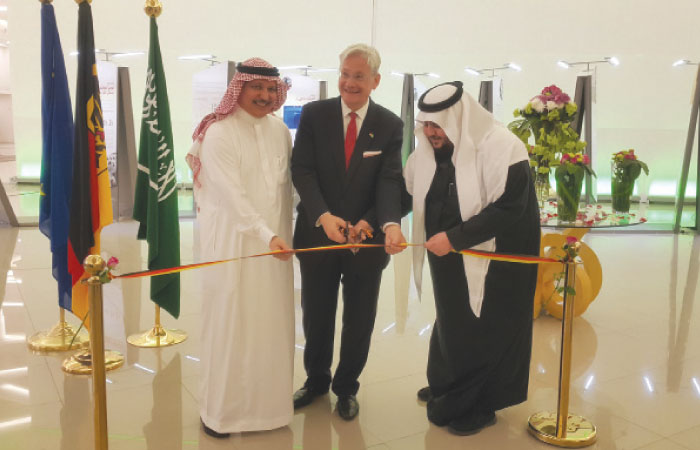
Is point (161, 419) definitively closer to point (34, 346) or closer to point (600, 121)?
point (34, 346)

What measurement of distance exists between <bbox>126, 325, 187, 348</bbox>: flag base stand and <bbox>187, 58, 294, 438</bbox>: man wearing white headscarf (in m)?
1.42

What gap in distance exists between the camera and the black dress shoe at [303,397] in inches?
138

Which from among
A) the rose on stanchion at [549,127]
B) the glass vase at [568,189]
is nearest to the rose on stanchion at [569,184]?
the glass vase at [568,189]

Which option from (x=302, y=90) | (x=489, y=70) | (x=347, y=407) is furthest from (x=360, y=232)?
(x=489, y=70)

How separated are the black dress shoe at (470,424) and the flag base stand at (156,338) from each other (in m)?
2.23

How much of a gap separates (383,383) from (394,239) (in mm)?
1242

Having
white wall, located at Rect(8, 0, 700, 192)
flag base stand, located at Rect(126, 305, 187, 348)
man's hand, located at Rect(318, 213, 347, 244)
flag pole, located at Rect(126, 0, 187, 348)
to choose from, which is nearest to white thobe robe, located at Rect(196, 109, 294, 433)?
man's hand, located at Rect(318, 213, 347, 244)

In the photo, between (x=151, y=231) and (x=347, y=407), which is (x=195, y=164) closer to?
(x=151, y=231)

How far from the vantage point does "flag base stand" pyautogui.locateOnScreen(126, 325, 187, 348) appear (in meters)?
4.48

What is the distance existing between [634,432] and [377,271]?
165cm

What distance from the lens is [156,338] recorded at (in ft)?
14.9

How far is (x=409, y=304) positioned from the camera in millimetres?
5844

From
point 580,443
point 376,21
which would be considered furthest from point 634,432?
point 376,21

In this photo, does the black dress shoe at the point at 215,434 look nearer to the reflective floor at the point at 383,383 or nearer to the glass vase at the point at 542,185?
the reflective floor at the point at 383,383
